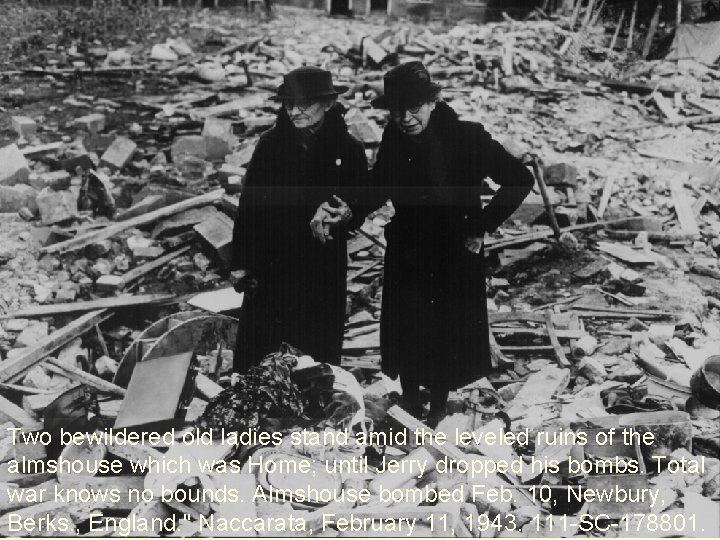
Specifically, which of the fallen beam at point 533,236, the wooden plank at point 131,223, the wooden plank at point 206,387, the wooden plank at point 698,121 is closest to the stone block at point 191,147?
the wooden plank at point 131,223

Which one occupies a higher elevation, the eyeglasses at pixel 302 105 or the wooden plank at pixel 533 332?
the eyeglasses at pixel 302 105

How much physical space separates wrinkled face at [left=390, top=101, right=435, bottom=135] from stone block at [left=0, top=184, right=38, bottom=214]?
471cm

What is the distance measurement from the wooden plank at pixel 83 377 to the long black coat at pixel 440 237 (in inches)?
76.0

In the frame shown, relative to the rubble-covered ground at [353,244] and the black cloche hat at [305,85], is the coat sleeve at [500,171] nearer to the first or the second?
the black cloche hat at [305,85]

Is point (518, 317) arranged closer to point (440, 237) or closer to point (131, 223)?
point (440, 237)

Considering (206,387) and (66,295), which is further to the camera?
(66,295)

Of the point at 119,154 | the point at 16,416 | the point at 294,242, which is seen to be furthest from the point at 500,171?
the point at 119,154

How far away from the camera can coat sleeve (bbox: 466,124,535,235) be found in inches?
161

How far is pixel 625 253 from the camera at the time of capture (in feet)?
22.3

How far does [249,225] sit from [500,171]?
1581 mm

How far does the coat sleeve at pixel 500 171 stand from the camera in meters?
4.09

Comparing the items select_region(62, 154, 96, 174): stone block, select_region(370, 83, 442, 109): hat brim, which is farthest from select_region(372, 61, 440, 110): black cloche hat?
select_region(62, 154, 96, 174): stone block

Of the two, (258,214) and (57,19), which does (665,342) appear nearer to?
(258,214)

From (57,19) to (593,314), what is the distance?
11.2 meters
